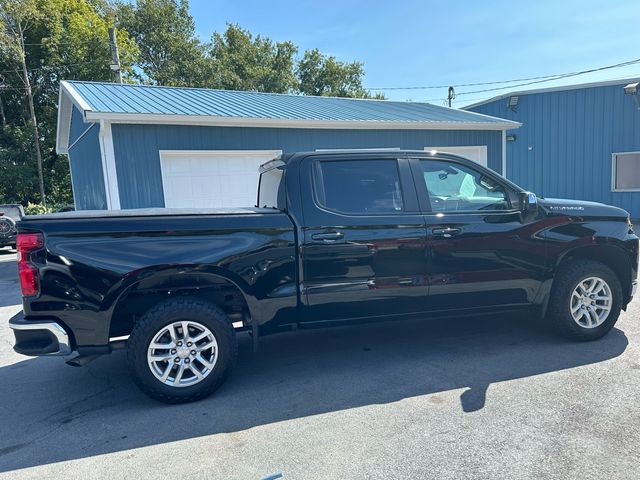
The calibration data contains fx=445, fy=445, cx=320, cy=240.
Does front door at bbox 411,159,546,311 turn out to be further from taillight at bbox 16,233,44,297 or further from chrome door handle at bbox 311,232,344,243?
taillight at bbox 16,233,44,297

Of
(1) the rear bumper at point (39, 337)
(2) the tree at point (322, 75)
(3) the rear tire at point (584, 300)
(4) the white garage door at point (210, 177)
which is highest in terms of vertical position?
(2) the tree at point (322, 75)

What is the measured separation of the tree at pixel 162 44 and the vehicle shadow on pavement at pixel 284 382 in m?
31.6

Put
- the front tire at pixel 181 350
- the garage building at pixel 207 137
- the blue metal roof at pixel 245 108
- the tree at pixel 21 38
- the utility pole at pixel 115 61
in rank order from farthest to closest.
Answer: the tree at pixel 21 38
the utility pole at pixel 115 61
the blue metal roof at pixel 245 108
the garage building at pixel 207 137
the front tire at pixel 181 350

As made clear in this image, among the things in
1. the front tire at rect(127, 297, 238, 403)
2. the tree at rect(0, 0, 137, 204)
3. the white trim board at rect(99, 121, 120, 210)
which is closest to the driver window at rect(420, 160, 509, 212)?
the front tire at rect(127, 297, 238, 403)

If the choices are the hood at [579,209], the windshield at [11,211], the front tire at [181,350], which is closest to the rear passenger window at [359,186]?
the front tire at [181,350]

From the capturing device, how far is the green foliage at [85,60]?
2381 centimetres

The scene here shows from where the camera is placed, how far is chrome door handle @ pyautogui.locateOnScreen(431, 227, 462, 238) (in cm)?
401

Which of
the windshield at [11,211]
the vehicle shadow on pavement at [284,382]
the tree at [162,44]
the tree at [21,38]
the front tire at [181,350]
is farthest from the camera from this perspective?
the tree at [162,44]

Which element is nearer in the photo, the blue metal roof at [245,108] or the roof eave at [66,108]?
the roof eave at [66,108]

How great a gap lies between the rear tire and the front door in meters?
0.29

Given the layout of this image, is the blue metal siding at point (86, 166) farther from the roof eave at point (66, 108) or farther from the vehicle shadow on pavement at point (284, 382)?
the vehicle shadow on pavement at point (284, 382)

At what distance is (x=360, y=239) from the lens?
151 inches

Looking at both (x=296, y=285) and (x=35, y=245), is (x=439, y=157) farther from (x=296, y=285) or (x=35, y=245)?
(x=35, y=245)

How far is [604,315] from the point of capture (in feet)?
14.8
